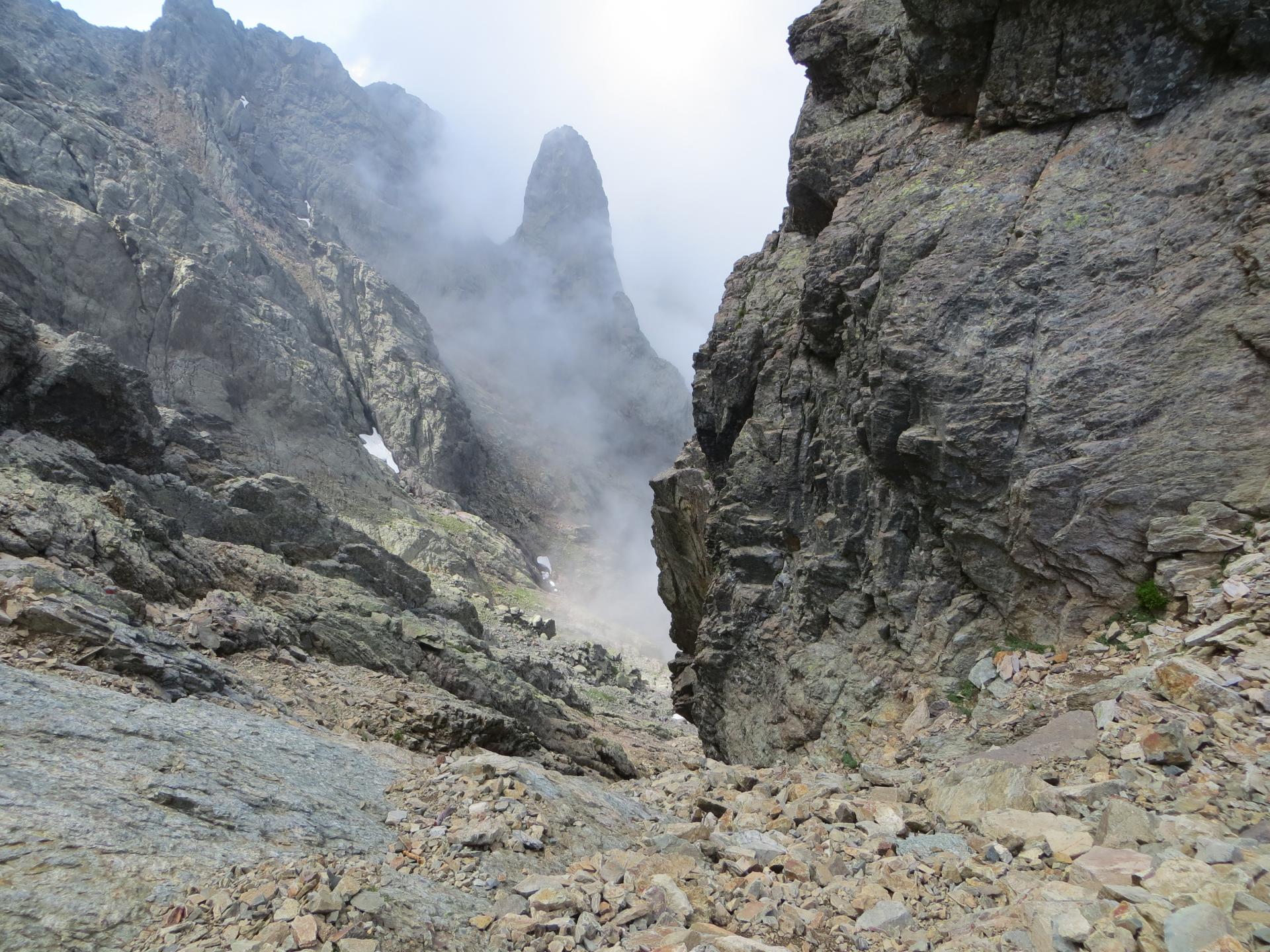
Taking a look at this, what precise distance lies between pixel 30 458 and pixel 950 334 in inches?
1111

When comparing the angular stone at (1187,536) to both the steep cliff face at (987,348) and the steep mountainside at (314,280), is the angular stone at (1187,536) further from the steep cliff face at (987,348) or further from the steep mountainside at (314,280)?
the steep mountainside at (314,280)

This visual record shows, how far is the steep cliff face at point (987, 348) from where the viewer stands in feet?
44.0

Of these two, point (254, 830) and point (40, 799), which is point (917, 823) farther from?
point (40, 799)

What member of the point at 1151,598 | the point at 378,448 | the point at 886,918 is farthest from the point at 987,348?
the point at 378,448

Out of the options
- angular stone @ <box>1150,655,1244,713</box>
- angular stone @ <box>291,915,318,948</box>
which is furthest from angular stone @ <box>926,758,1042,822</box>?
angular stone @ <box>291,915,318,948</box>

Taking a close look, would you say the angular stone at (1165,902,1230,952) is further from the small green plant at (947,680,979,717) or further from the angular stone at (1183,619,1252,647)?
the small green plant at (947,680,979,717)

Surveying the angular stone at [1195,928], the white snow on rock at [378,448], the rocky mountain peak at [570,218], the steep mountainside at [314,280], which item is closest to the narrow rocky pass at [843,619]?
the angular stone at [1195,928]

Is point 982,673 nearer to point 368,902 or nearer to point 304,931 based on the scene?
point 368,902

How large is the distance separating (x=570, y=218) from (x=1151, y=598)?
189 metres

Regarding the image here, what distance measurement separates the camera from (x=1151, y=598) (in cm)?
1282

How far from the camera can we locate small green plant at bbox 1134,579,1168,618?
1267cm

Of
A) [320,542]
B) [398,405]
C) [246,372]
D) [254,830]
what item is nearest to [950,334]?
[254,830]

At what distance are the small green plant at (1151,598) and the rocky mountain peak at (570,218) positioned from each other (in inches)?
7003

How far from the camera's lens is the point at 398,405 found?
110 meters
